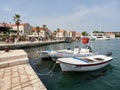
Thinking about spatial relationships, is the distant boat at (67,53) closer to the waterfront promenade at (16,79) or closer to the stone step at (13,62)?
the stone step at (13,62)

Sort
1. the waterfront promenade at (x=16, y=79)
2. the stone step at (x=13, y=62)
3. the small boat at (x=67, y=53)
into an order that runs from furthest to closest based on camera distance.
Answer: the small boat at (x=67, y=53) < the stone step at (x=13, y=62) < the waterfront promenade at (x=16, y=79)

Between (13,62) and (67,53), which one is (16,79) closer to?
(13,62)

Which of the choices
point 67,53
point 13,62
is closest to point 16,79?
point 13,62

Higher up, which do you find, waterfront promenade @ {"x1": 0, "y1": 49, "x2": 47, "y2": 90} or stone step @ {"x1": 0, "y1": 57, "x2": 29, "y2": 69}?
stone step @ {"x1": 0, "y1": 57, "x2": 29, "y2": 69}

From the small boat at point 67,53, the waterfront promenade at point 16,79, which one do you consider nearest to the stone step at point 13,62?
the waterfront promenade at point 16,79

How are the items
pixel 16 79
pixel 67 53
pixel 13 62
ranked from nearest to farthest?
pixel 16 79 → pixel 13 62 → pixel 67 53

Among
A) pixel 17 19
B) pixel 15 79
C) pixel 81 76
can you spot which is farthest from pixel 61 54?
pixel 17 19

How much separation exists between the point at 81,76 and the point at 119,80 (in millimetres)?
3195

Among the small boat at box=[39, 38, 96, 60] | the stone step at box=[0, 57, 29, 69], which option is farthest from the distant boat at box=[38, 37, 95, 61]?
the stone step at box=[0, 57, 29, 69]

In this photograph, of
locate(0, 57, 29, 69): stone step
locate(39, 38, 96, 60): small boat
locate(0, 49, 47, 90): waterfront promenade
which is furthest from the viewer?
locate(39, 38, 96, 60): small boat

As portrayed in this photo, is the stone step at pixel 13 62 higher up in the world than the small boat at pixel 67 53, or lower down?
higher up

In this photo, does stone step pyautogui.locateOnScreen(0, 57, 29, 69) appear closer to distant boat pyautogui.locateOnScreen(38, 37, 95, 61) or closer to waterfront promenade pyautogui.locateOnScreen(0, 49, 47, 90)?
waterfront promenade pyautogui.locateOnScreen(0, 49, 47, 90)

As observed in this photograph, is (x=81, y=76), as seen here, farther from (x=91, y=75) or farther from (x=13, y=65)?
(x=13, y=65)

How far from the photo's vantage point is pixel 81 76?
13.5m
